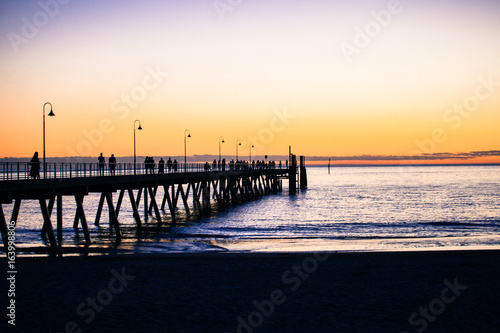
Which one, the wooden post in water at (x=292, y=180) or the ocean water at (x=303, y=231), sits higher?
the wooden post in water at (x=292, y=180)

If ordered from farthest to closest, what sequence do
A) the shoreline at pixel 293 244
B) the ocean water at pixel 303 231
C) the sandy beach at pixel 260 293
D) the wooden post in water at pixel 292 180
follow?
the wooden post in water at pixel 292 180 → the ocean water at pixel 303 231 → the shoreline at pixel 293 244 → the sandy beach at pixel 260 293

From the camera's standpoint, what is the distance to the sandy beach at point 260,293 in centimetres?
784

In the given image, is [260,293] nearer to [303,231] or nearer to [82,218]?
[82,218]

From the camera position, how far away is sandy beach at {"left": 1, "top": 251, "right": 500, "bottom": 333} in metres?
7.84

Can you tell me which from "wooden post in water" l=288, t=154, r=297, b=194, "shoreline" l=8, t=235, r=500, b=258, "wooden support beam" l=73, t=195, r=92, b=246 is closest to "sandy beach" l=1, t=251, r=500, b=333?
"shoreline" l=8, t=235, r=500, b=258

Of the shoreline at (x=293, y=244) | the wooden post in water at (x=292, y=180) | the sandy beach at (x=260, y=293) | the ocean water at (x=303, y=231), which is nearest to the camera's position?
the sandy beach at (x=260, y=293)

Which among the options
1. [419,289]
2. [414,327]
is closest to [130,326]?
[414,327]

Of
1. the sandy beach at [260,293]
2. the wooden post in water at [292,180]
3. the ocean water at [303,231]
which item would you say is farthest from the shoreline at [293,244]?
the wooden post in water at [292,180]

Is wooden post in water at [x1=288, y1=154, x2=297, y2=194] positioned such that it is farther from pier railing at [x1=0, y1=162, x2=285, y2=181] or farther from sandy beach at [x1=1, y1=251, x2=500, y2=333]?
sandy beach at [x1=1, y1=251, x2=500, y2=333]

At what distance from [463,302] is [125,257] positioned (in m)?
9.01

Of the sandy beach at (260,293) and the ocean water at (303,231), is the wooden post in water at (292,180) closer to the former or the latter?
the ocean water at (303,231)

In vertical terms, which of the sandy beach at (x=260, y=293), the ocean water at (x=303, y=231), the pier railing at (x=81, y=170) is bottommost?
the ocean water at (x=303, y=231)

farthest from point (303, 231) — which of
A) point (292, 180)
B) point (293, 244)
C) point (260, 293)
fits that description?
point (292, 180)

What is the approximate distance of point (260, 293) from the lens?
9.89m
